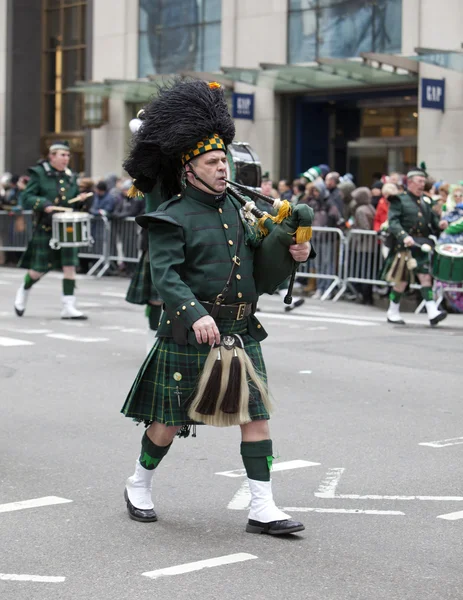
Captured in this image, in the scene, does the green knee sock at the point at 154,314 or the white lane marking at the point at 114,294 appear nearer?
the green knee sock at the point at 154,314

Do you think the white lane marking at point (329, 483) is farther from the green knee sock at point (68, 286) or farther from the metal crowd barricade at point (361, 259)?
the metal crowd barricade at point (361, 259)

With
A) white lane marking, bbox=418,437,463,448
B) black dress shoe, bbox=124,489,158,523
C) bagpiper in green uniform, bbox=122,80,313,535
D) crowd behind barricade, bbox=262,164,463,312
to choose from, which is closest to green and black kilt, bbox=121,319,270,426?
bagpiper in green uniform, bbox=122,80,313,535

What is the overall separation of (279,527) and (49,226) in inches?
357

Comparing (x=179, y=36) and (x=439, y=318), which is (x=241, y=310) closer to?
(x=439, y=318)

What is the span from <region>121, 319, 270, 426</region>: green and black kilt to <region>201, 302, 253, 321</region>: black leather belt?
24mm

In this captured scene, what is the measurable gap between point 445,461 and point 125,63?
861 inches

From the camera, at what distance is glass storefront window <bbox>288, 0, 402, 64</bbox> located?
844 inches

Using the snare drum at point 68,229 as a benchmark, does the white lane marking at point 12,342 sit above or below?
below

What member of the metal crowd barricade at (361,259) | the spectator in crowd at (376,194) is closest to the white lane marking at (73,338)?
the metal crowd barricade at (361,259)

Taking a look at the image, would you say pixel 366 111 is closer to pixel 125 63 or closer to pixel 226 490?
pixel 125 63

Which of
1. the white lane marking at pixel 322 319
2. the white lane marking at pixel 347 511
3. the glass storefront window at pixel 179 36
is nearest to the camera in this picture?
the white lane marking at pixel 347 511

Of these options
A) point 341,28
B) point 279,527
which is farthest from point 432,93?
point 279,527

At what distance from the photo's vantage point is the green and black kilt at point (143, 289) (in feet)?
31.2

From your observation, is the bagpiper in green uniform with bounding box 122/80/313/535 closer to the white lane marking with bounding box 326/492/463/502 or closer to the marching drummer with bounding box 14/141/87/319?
the white lane marking with bounding box 326/492/463/502
